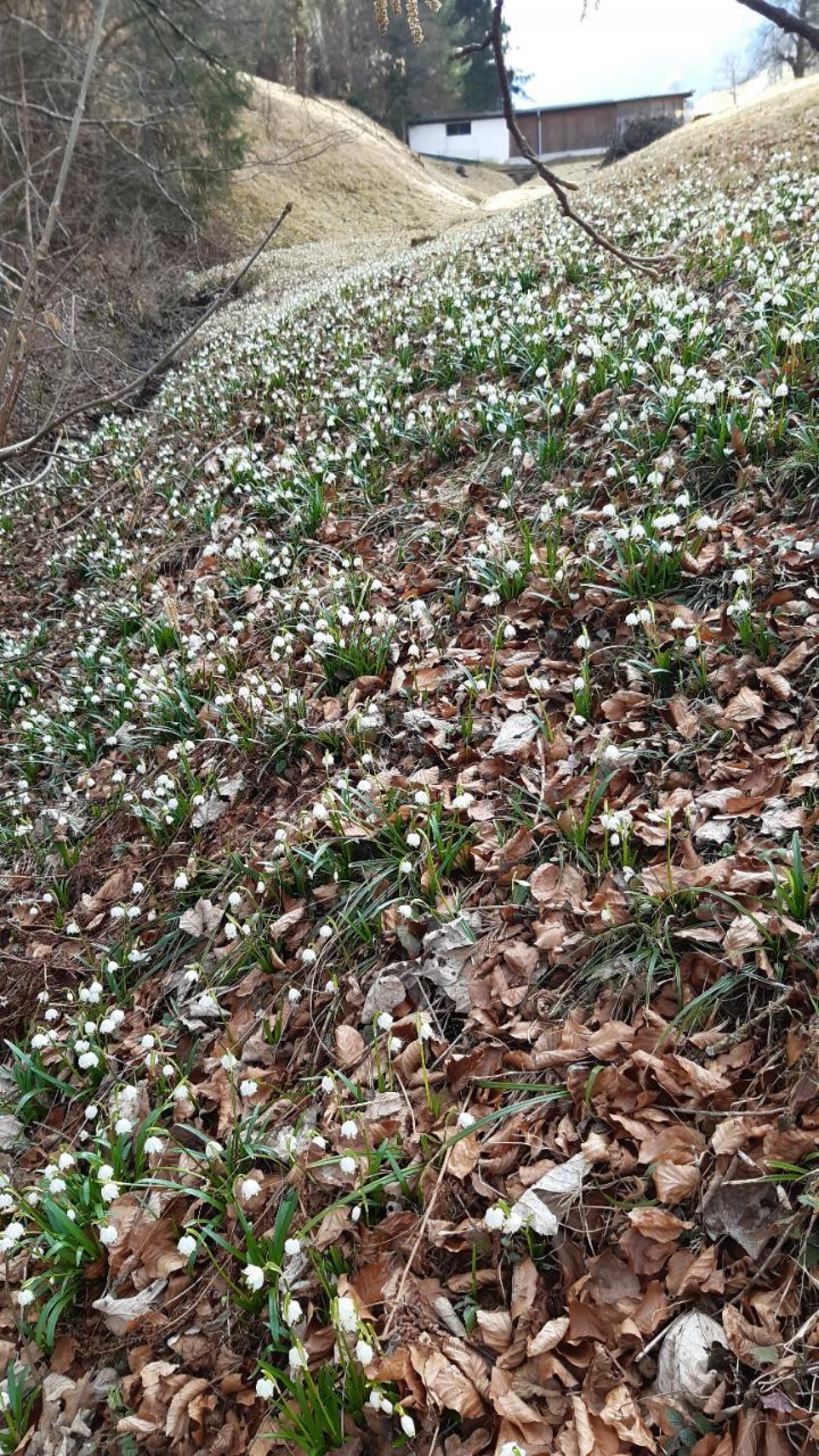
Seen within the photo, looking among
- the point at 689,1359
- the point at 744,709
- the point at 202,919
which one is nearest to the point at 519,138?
the point at 744,709

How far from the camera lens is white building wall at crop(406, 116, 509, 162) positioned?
42.6 m

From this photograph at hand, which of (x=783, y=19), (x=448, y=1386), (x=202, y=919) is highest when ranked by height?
(x=783, y=19)

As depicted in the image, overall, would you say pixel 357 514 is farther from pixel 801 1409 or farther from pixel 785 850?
pixel 801 1409

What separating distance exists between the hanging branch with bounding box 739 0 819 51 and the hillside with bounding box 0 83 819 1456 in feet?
2.41

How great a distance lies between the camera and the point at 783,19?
1.28 metres

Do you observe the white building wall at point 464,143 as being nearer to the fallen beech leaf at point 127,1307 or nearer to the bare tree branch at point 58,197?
the bare tree branch at point 58,197

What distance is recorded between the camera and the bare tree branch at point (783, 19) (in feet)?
3.78

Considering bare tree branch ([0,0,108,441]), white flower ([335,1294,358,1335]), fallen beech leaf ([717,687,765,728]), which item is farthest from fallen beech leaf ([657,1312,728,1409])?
bare tree branch ([0,0,108,441])

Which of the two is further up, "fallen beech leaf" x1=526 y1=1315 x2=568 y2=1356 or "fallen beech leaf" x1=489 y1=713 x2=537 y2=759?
"fallen beech leaf" x1=489 y1=713 x2=537 y2=759

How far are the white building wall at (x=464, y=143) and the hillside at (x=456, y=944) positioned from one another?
4573 centimetres

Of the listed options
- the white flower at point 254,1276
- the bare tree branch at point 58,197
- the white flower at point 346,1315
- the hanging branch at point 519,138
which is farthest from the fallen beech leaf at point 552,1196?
the bare tree branch at point 58,197

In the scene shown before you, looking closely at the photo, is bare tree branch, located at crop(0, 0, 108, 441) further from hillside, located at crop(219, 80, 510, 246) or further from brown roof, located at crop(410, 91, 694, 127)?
brown roof, located at crop(410, 91, 694, 127)

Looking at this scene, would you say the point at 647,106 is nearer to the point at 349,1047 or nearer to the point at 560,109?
the point at 560,109

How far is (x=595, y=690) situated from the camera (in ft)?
11.6
